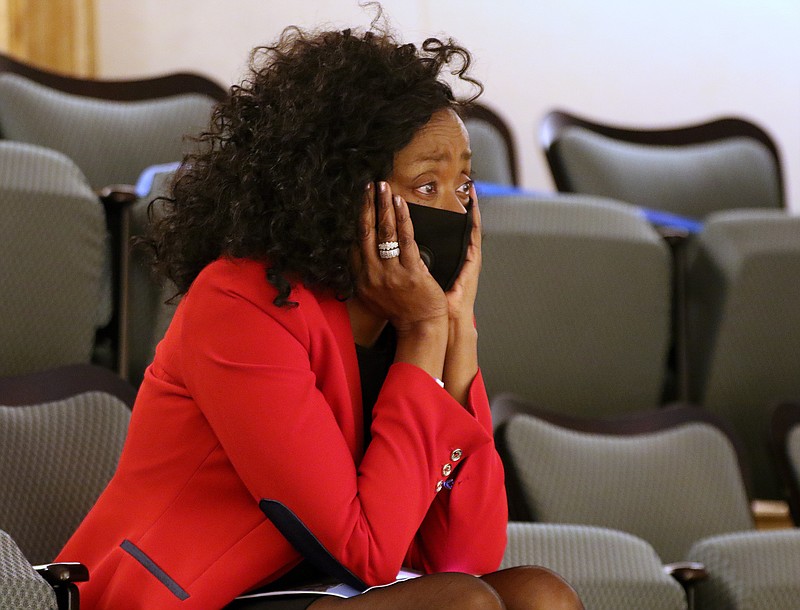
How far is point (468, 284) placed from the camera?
868 mm

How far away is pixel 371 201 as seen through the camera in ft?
2.62

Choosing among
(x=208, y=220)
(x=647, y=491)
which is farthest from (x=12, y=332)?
(x=647, y=491)

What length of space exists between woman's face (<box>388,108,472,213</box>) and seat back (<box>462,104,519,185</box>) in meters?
0.97

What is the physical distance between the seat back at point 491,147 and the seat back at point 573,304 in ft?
1.01

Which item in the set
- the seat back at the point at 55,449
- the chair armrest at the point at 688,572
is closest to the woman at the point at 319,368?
the seat back at the point at 55,449

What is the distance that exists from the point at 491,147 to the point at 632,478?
30.9 inches

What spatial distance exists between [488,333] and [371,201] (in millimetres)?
706

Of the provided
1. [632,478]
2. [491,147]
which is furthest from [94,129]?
[632,478]

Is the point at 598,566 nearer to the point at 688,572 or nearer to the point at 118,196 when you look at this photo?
the point at 688,572

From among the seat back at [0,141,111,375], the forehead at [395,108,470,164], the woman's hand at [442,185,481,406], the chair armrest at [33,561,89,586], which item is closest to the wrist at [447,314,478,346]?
the woman's hand at [442,185,481,406]

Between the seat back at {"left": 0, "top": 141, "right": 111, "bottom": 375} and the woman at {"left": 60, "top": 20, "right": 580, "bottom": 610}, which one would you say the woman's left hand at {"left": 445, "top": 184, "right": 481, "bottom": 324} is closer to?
the woman at {"left": 60, "top": 20, "right": 580, "bottom": 610}

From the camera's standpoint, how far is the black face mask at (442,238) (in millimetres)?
822

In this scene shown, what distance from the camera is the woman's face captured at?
812 millimetres

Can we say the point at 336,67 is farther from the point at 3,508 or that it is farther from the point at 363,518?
the point at 3,508
